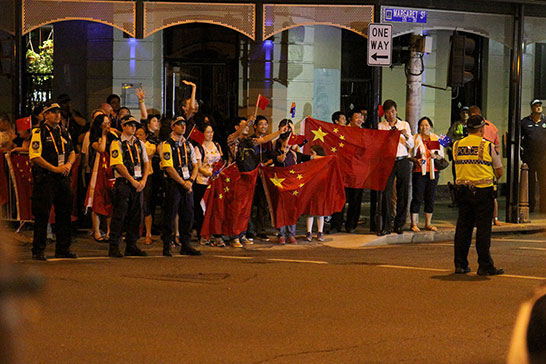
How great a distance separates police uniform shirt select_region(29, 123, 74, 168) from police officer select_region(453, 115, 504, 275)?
5170 mm

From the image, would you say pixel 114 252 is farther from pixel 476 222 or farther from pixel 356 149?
pixel 476 222

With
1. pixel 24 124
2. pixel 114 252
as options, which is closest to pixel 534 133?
pixel 114 252

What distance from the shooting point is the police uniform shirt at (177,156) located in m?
12.6

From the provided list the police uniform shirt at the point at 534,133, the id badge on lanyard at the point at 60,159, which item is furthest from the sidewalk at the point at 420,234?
the id badge on lanyard at the point at 60,159

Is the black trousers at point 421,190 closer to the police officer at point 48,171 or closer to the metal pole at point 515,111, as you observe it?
the metal pole at point 515,111

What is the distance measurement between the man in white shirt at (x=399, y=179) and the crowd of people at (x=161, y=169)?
2cm

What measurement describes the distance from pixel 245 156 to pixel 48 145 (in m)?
3.21

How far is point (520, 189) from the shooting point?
55.7 feet

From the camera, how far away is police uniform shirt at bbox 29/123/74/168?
11852mm

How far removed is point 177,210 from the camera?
12.8m

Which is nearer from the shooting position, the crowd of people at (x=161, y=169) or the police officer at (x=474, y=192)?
the police officer at (x=474, y=192)

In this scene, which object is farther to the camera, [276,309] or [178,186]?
[178,186]

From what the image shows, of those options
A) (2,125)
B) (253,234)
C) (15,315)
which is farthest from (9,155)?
(15,315)

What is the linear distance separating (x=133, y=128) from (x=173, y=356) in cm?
599
